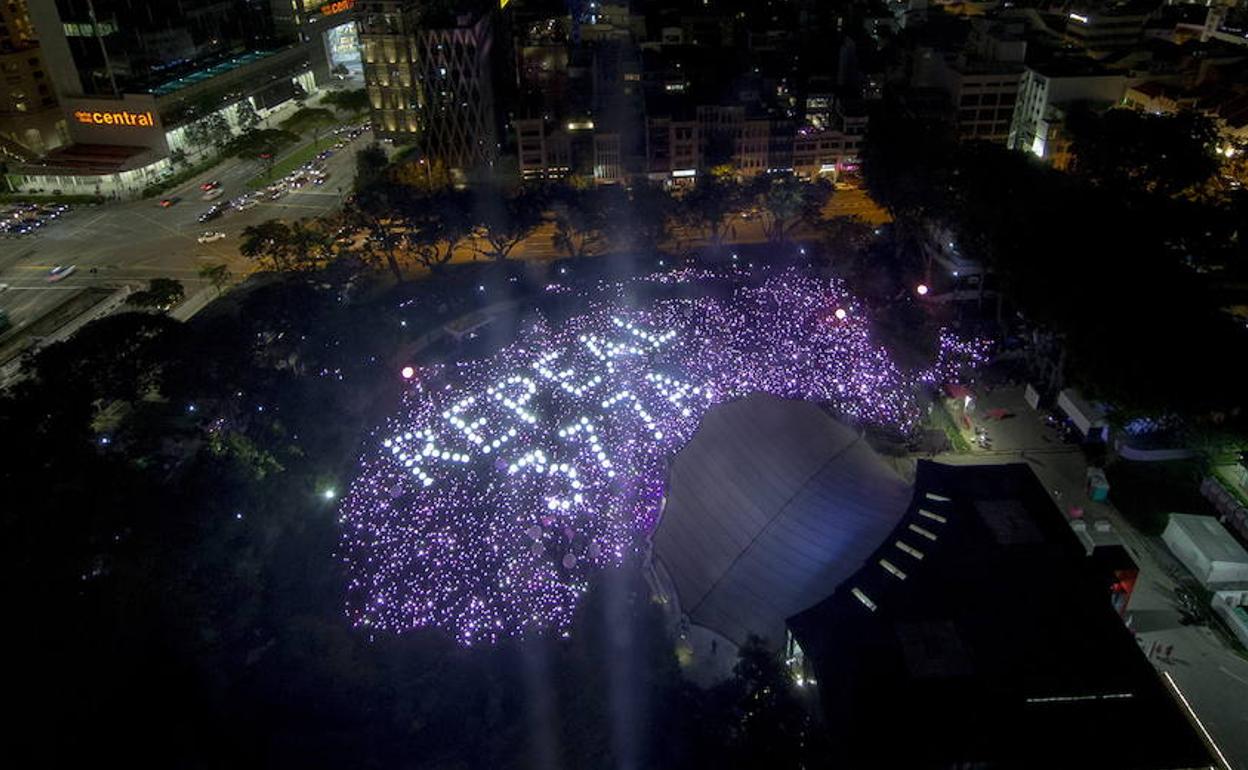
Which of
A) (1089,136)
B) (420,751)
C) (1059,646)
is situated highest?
(1089,136)

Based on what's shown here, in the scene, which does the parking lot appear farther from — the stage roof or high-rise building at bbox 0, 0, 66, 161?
the stage roof

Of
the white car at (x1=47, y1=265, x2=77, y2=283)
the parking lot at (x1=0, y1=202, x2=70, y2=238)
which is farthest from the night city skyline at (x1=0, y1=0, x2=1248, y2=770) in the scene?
the parking lot at (x1=0, y1=202, x2=70, y2=238)

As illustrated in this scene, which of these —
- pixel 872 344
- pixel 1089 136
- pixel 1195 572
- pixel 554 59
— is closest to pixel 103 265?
pixel 554 59

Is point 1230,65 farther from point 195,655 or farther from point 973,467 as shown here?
point 195,655

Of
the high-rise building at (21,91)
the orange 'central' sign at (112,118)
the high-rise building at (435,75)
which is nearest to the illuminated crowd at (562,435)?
the high-rise building at (435,75)

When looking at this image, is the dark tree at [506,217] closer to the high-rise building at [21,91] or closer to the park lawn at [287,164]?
the park lawn at [287,164]

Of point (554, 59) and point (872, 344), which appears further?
point (554, 59)

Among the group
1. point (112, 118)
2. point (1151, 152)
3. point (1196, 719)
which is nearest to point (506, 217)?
point (1151, 152)
